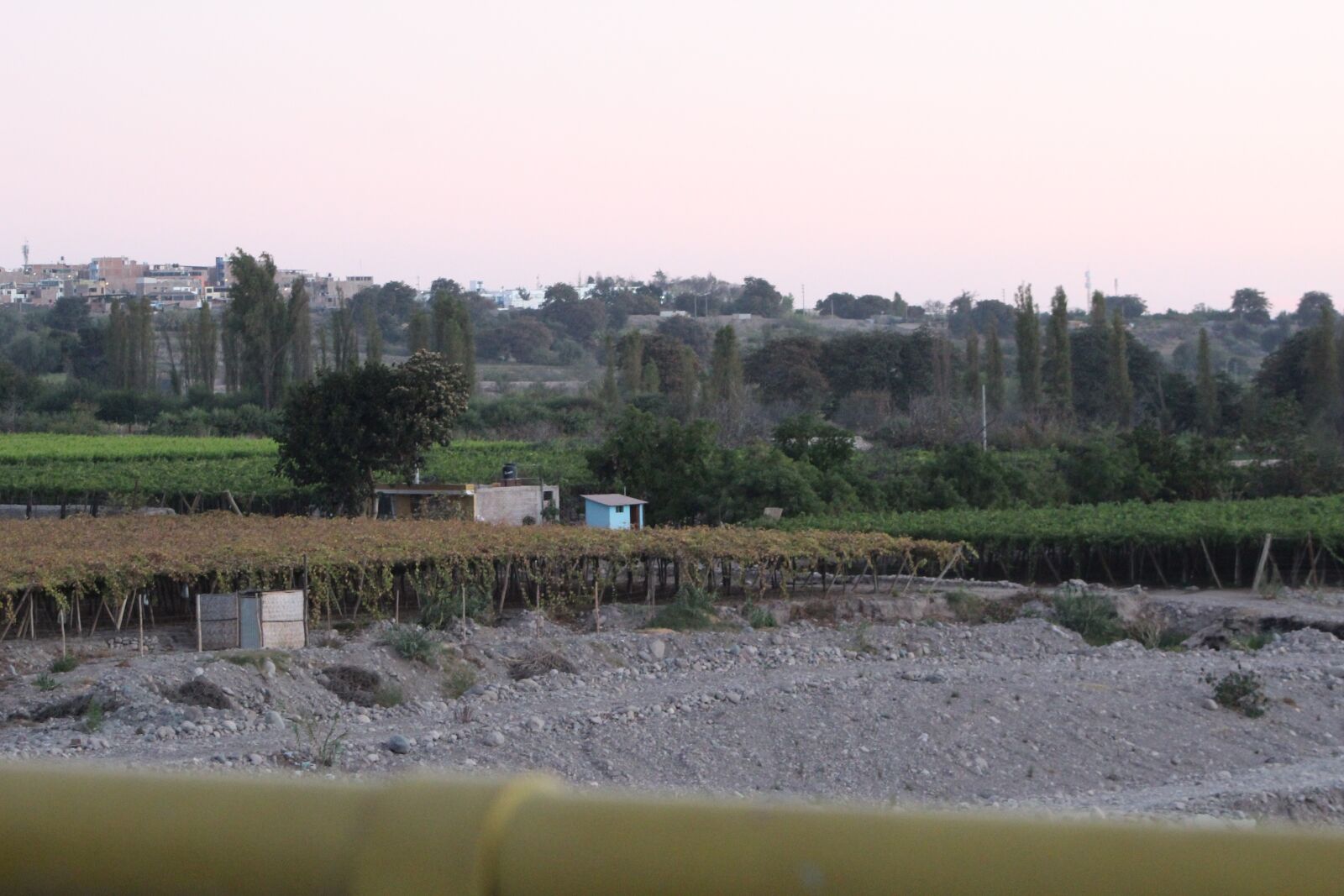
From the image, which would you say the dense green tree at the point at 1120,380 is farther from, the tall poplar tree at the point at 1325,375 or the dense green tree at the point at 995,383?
the tall poplar tree at the point at 1325,375

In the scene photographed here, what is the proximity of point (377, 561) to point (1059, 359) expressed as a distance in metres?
49.3

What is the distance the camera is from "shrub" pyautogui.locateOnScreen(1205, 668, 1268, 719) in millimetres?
17609

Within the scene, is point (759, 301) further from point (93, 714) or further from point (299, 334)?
point (93, 714)

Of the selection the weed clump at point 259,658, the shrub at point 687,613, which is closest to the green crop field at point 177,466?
the shrub at point 687,613

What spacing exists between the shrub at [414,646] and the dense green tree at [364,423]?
1508 centimetres

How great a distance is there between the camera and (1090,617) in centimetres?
2477

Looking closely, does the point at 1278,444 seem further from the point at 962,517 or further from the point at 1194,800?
the point at 1194,800

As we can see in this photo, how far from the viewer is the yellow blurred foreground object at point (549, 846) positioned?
932 mm

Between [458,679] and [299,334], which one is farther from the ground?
[299,334]

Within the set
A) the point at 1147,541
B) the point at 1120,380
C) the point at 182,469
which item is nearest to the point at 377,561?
the point at 1147,541

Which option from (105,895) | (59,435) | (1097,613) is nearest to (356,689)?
(1097,613)

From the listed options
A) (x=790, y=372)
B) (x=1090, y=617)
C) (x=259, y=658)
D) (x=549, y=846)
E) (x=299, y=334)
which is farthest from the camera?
(x=790, y=372)

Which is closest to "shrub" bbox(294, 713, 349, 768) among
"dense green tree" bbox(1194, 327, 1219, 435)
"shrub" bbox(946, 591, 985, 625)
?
"shrub" bbox(946, 591, 985, 625)

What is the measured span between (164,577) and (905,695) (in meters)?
→ 11.6
